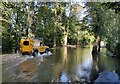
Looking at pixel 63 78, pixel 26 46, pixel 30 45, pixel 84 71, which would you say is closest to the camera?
pixel 63 78

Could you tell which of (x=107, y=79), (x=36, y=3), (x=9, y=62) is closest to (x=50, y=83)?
(x=107, y=79)

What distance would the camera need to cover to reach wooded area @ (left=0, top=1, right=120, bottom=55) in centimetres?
804

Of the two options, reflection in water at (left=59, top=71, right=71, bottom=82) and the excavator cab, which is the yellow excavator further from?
reflection in water at (left=59, top=71, right=71, bottom=82)

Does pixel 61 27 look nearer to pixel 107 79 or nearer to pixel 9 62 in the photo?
pixel 9 62

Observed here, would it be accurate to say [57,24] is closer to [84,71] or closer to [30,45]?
[30,45]

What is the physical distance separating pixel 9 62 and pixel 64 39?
122 inches

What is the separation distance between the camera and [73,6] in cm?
987

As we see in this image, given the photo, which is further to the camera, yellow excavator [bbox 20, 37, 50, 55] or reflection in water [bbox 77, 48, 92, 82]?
yellow excavator [bbox 20, 37, 50, 55]

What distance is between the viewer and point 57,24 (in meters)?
10.0

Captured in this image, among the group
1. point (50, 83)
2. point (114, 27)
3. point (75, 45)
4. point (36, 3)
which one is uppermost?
point (36, 3)

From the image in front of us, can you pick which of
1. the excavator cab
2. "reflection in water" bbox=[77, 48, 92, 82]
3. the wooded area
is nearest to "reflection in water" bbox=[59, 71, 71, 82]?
"reflection in water" bbox=[77, 48, 92, 82]

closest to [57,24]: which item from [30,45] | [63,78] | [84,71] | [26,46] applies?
[30,45]

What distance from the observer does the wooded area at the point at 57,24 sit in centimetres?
804

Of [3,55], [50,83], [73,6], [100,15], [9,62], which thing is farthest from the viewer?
[100,15]
